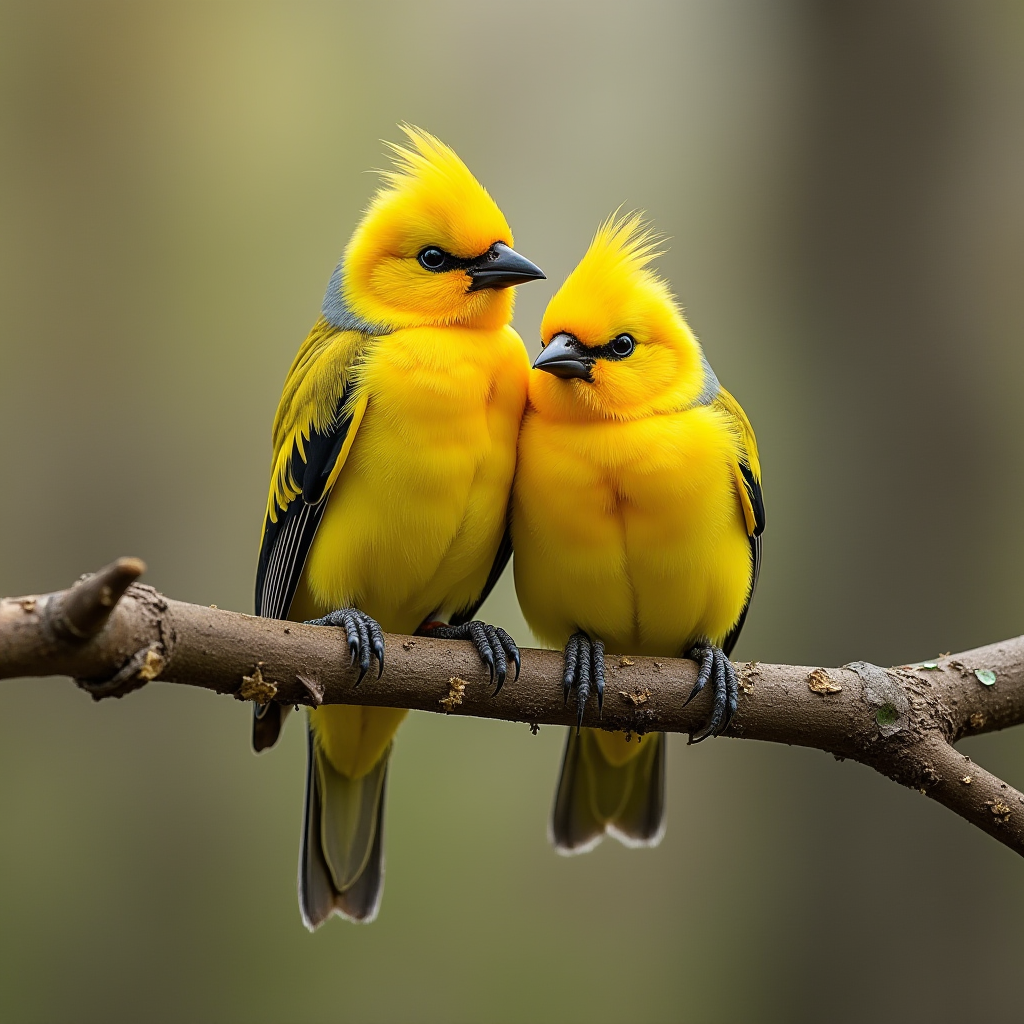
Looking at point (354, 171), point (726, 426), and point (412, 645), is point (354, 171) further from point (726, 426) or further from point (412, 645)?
point (412, 645)

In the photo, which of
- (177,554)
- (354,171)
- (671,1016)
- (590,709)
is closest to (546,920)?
(671,1016)

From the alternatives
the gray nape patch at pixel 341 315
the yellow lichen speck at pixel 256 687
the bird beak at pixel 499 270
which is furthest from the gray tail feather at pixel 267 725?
the bird beak at pixel 499 270

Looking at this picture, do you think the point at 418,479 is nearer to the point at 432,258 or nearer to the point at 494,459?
the point at 494,459

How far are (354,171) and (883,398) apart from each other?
309 cm

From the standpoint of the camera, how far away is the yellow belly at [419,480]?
288 centimetres

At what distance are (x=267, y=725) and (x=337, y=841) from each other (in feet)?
1.92

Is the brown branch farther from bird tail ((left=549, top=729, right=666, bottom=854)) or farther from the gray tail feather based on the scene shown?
bird tail ((left=549, top=729, right=666, bottom=854))

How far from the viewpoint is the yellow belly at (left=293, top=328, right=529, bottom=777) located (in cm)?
288

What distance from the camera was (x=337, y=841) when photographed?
3.48 metres

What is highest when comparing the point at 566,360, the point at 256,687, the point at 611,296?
the point at 611,296

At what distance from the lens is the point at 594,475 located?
9.71ft

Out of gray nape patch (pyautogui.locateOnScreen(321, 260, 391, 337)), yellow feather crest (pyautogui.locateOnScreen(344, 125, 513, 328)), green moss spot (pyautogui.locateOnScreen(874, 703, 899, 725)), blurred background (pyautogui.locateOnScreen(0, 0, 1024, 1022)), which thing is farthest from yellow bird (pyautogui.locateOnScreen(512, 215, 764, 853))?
blurred background (pyautogui.locateOnScreen(0, 0, 1024, 1022))

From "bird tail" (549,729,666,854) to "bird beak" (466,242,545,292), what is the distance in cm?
151

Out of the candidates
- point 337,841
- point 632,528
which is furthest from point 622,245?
point 337,841
